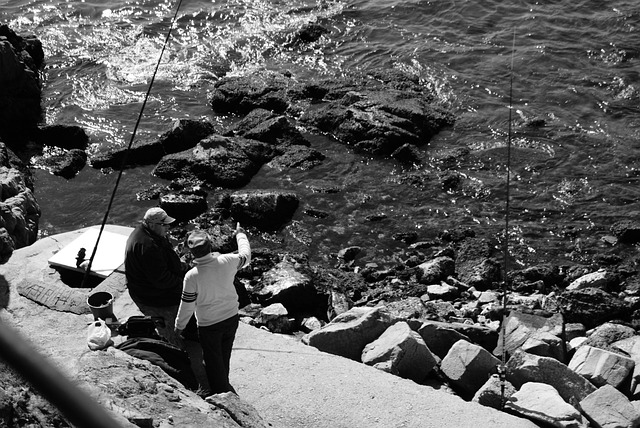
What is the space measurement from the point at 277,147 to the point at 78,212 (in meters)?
4.20

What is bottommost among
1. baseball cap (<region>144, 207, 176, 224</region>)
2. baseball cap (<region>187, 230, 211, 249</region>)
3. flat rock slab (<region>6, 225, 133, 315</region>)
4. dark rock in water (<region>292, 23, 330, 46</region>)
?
dark rock in water (<region>292, 23, 330, 46</region>)

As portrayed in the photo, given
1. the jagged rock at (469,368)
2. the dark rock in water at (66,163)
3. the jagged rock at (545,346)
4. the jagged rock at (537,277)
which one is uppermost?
the jagged rock at (469,368)

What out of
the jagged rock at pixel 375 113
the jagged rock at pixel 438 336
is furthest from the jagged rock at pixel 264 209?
the jagged rock at pixel 438 336

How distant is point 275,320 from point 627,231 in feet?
20.9

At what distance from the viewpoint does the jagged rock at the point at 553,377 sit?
7.85m

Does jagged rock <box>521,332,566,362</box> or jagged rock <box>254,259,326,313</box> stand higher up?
jagged rock <box>521,332,566,362</box>

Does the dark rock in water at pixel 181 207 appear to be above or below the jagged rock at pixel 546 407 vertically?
below

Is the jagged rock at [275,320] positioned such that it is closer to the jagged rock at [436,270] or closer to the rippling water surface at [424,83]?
the jagged rock at [436,270]

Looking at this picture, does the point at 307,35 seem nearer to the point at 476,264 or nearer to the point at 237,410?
the point at 476,264

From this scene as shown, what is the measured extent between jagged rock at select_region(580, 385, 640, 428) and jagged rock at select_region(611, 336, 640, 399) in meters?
0.75

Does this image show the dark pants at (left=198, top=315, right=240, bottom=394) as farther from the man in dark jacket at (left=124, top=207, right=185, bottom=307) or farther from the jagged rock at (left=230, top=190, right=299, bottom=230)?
the jagged rock at (left=230, top=190, right=299, bottom=230)

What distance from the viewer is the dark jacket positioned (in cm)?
770

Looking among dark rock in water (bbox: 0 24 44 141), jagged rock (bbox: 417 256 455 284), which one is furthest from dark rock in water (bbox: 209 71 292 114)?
jagged rock (bbox: 417 256 455 284)

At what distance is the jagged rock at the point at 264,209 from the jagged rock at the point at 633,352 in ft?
20.7
